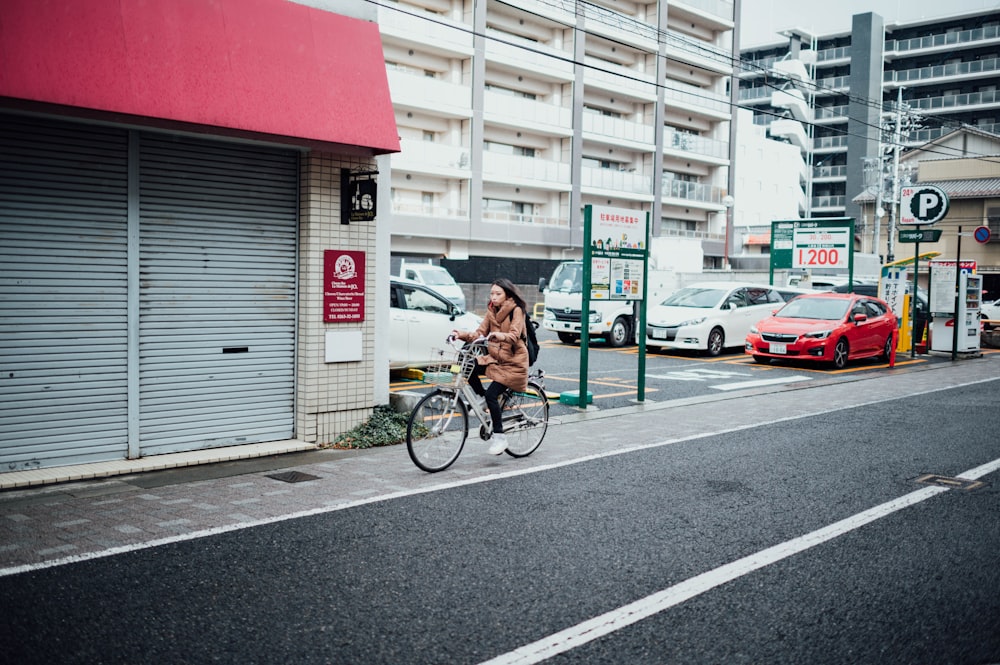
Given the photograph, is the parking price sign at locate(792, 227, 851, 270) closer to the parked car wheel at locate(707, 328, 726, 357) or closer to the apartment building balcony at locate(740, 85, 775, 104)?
the parked car wheel at locate(707, 328, 726, 357)

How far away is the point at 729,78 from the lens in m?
50.0

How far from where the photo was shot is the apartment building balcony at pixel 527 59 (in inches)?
1447

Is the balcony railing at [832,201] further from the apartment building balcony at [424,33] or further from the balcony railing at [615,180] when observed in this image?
the apartment building balcony at [424,33]

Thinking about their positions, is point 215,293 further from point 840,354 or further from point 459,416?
point 840,354

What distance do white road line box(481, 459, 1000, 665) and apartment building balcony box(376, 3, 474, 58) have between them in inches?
1162

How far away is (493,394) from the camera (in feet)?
24.5

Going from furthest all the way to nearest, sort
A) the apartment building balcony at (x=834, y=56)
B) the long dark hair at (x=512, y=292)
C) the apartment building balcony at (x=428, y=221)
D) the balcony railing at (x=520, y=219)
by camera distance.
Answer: the apartment building balcony at (x=834, y=56) < the balcony railing at (x=520, y=219) < the apartment building balcony at (x=428, y=221) < the long dark hair at (x=512, y=292)

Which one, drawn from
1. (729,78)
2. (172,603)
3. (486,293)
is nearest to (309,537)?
(172,603)

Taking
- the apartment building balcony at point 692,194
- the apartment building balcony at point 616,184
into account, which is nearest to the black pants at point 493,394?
the apartment building balcony at point 616,184

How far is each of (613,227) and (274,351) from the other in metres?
5.13

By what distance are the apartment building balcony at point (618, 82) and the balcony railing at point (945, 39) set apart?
1101 inches

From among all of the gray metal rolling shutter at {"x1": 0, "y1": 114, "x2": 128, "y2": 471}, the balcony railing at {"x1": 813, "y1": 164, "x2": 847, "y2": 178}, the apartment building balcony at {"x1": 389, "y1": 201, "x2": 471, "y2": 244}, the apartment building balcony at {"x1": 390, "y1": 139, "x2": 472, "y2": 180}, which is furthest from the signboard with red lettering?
the balcony railing at {"x1": 813, "y1": 164, "x2": 847, "y2": 178}

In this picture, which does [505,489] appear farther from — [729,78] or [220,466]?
[729,78]

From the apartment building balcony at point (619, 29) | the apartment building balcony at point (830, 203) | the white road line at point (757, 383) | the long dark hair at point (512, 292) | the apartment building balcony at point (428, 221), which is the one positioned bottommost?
the white road line at point (757, 383)
